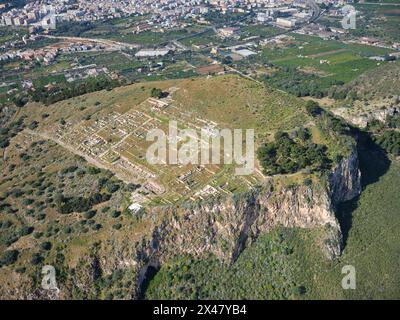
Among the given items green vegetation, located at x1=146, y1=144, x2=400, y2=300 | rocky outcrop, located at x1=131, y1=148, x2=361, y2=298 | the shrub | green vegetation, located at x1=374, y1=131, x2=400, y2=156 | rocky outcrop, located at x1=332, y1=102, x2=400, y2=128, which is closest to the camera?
the shrub

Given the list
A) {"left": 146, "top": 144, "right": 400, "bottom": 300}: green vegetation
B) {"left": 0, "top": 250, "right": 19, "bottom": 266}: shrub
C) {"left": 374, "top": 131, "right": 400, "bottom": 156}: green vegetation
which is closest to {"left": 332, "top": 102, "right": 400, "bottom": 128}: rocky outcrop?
{"left": 374, "top": 131, "right": 400, "bottom": 156}: green vegetation

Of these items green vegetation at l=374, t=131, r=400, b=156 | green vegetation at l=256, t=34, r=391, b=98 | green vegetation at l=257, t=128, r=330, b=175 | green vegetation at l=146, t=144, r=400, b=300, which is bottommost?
green vegetation at l=256, t=34, r=391, b=98

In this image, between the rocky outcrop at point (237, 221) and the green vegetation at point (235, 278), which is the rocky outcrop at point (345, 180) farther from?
the green vegetation at point (235, 278)

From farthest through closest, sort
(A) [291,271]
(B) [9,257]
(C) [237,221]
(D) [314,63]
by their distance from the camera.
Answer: (D) [314,63] < (C) [237,221] < (A) [291,271] < (B) [9,257]

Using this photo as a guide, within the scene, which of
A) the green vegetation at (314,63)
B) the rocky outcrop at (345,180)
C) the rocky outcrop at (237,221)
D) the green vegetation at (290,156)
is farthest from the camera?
the green vegetation at (314,63)

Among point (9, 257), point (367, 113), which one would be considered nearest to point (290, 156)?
point (9, 257)

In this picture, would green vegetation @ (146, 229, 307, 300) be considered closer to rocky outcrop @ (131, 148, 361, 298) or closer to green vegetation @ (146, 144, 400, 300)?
green vegetation @ (146, 144, 400, 300)

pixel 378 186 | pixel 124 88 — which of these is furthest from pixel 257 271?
pixel 124 88

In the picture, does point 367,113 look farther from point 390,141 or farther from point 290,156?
point 290,156

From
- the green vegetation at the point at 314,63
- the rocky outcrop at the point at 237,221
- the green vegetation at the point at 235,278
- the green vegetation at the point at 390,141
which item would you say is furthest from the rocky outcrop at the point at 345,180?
the green vegetation at the point at 314,63

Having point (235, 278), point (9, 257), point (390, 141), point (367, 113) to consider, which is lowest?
point (367, 113)

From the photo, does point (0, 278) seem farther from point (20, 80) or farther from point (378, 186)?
point (20, 80)
